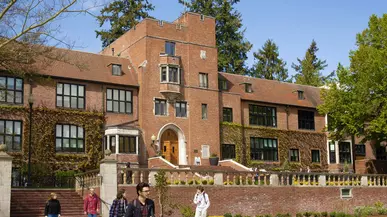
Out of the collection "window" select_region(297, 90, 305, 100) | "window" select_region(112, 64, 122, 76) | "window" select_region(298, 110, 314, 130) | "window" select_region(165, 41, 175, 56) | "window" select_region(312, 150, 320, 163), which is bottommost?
"window" select_region(312, 150, 320, 163)

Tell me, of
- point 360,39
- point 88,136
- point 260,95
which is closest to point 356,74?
point 360,39

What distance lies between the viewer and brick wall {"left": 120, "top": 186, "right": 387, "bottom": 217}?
86.3 ft

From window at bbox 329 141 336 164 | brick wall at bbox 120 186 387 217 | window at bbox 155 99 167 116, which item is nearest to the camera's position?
brick wall at bbox 120 186 387 217

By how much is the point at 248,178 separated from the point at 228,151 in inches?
462

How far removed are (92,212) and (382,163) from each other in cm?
3460

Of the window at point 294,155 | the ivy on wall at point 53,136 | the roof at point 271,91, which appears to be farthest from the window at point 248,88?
the ivy on wall at point 53,136

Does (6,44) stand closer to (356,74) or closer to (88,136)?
(88,136)

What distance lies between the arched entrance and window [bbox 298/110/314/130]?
12615mm

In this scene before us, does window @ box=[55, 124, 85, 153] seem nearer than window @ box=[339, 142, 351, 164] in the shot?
Yes

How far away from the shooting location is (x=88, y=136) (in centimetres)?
3434

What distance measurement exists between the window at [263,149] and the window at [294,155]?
5.16 ft

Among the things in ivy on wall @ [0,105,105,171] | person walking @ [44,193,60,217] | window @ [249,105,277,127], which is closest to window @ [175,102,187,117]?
ivy on wall @ [0,105,105,171]

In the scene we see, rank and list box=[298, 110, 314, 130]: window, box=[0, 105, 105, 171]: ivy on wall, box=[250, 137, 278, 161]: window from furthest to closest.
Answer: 1. box=[298, 110, 314, 130]: window
2. box=[250, 137, 278, 161]: window
3. box=[0, 105, 105, 171]: ivy on wall

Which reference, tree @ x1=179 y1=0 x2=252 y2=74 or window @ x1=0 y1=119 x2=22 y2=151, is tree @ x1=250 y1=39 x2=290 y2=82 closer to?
tree @ x1=179 y1=0 x2=252 y2=74
